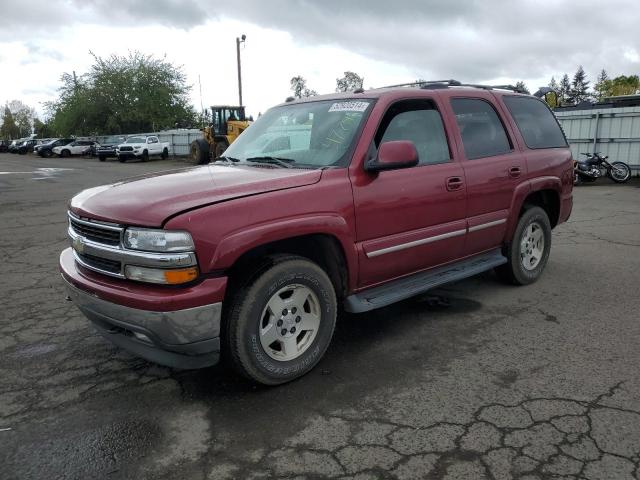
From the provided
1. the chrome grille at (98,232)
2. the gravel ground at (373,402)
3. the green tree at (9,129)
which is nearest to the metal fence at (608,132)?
the gravel ground at (373,402)

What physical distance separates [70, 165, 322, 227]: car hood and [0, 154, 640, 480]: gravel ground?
3.79 feet

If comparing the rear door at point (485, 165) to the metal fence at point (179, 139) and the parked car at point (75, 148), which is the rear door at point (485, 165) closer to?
the metal fence at point (179, 139)

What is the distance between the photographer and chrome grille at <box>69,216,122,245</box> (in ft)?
9.69

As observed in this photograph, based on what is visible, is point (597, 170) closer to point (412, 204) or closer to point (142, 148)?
point (412, 204)

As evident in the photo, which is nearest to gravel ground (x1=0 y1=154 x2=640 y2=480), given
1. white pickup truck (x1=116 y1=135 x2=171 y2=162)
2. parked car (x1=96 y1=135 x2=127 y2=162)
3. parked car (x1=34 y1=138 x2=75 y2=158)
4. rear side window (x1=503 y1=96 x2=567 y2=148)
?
rear side window (x1=503 y1=96 x2=567 y2=148)

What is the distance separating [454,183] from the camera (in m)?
4.15

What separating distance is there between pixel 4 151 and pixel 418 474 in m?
68.8

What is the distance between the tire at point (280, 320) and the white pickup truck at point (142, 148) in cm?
3176

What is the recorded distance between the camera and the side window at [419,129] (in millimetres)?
3871

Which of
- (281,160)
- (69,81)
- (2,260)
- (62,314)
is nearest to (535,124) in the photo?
(281,160)

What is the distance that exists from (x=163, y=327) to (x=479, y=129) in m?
3.28

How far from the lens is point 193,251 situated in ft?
9.08

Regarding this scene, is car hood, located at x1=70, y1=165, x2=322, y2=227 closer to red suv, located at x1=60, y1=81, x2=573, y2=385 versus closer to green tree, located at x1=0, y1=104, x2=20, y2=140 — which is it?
red suv, located at x1=60, y1=81, x2=573, y2=385

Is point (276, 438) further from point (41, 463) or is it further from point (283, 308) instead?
point (41, 463)
